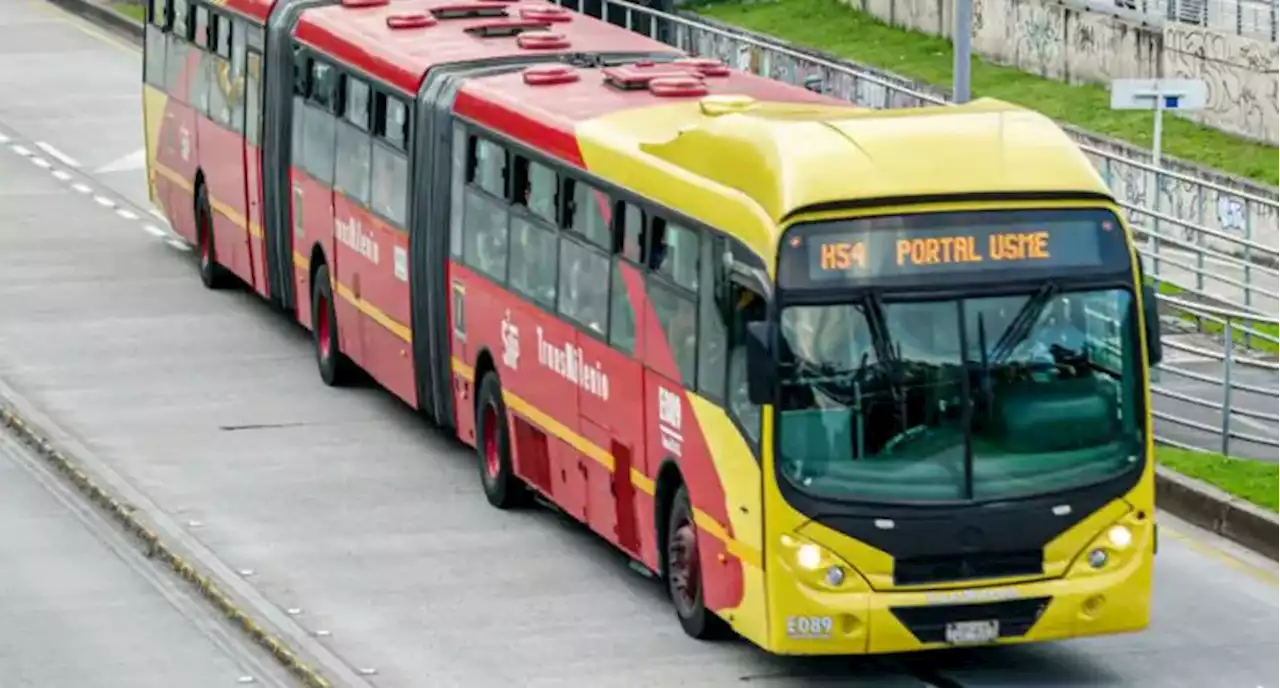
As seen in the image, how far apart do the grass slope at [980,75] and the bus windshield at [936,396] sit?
17814 millimetres

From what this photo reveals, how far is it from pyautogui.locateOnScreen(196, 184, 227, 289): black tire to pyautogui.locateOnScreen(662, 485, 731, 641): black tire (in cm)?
1262

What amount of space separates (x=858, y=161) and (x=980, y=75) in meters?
26.0

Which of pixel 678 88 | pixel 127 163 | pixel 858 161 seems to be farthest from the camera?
pixel 127 163

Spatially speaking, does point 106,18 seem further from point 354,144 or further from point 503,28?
point 503,28

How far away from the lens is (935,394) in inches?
688

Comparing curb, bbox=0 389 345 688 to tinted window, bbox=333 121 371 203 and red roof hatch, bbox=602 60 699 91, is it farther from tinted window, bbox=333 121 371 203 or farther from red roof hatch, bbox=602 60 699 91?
red roof hatch, bbox=602 60 699 91

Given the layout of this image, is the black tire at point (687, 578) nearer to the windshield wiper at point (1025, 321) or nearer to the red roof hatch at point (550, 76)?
the windshield wiper at point (1025, 321)

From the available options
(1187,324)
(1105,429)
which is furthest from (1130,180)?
(1105,429)

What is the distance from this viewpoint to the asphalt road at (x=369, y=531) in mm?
18641

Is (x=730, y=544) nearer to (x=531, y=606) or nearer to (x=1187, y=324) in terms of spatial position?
(x=531, y=606)

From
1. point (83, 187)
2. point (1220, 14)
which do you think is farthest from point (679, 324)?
point (1220, 14)

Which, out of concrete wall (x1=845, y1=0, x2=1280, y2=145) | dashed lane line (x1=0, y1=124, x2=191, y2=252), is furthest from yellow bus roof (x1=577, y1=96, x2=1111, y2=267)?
concrete wall (x1=845, y1=0, x2=1280, y2=145)

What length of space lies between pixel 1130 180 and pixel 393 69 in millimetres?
9932

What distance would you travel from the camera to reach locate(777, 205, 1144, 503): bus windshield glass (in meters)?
17.4
